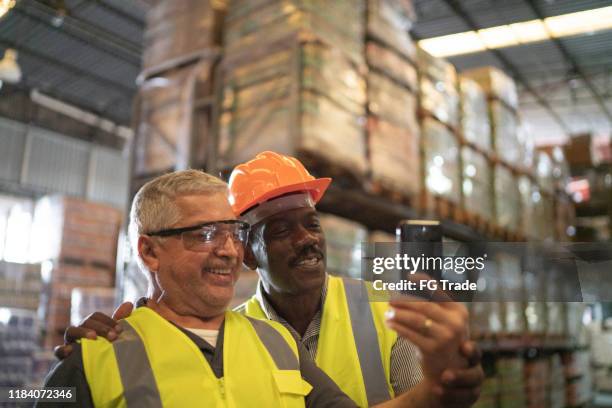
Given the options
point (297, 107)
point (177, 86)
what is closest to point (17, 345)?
point (177, 86)

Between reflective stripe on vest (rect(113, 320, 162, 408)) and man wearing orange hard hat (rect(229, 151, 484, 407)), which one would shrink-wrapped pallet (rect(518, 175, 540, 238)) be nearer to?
man wearing orange hard hat (rect(229, 151, 484, 407))

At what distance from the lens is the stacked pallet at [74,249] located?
8.95 m

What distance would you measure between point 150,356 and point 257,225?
68 cm

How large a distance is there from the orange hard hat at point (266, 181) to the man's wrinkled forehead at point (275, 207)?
0.02 metres

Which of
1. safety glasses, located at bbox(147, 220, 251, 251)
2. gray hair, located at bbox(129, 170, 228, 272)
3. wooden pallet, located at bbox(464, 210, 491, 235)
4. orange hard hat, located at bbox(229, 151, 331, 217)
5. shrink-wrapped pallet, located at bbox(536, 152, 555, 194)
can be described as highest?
shrink-wrapped pallet, located at bbox(536, 152, 555, 194)

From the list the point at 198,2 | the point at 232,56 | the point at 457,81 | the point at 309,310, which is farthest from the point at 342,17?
the point at 309,310

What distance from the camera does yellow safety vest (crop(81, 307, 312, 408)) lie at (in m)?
1.36

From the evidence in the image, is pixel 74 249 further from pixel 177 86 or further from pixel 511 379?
pixel 511 379

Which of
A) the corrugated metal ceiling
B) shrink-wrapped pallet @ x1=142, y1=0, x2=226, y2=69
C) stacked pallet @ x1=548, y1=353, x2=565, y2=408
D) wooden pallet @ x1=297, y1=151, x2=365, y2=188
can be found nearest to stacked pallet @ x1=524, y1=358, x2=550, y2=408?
stacked pallet @ x1=548, y1=353, x2=565, y2=408

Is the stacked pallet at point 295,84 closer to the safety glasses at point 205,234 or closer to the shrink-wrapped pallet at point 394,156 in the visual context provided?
the shrink-wrapped pallet at point 394,156

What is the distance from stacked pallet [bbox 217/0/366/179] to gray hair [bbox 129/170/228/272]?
221 cm

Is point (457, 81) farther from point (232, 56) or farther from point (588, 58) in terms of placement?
point (588, 58)

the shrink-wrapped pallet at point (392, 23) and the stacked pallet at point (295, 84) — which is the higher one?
the shrink-wrapped pallet at point (392, 23)

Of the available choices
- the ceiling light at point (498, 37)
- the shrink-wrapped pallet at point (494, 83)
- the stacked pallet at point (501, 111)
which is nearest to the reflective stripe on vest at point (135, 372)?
the stacked pallet at point (501, 111)
